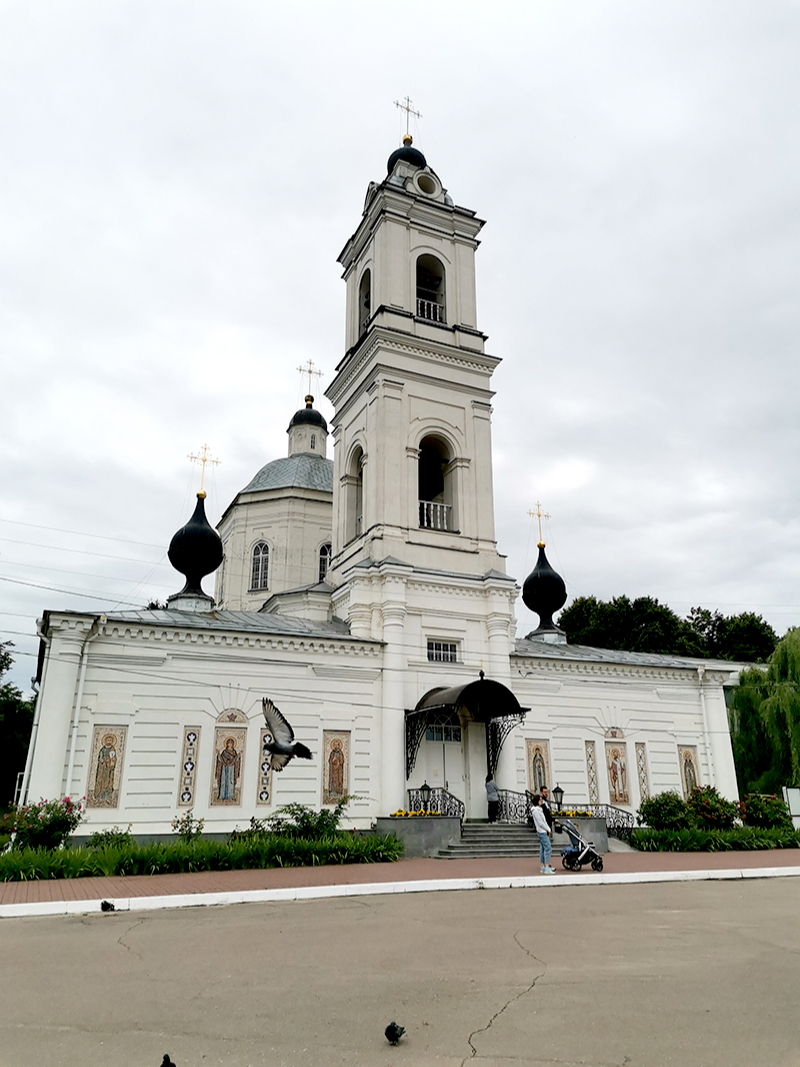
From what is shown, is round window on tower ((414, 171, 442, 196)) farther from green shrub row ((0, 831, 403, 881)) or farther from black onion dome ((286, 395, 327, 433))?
green shrub row ((0, 831, 403, 881))

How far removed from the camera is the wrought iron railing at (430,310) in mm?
24766

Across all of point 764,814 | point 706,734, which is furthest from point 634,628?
point 764,814

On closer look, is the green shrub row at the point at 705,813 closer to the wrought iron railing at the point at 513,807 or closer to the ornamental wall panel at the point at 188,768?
the wrought iron railing at the point at 513,807

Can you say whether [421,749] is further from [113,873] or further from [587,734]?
[113,873]

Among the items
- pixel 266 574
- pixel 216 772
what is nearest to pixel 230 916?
pixel 216 772

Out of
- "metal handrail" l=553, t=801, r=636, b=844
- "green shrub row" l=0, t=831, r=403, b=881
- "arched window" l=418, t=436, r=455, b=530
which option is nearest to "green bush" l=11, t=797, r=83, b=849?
"green shrub row" l=0, t=831, r=403, b=881

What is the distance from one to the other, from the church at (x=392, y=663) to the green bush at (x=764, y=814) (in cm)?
176

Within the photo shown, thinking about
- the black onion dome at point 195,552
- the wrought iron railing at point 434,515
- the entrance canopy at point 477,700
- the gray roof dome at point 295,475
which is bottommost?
the entrance canopy at point 477,700

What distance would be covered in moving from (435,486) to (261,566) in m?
9.51

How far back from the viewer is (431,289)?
85.6 ft

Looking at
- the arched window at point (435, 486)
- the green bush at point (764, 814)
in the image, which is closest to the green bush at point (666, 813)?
the green bush at point (764, 814)

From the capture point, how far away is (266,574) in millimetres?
30812

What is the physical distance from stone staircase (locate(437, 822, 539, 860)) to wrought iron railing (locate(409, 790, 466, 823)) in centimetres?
42

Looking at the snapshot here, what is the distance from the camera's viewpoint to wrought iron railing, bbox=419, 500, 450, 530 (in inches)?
913
